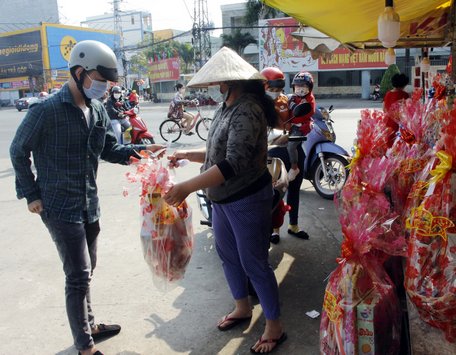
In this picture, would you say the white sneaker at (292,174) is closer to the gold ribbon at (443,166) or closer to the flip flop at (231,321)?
the flip flop at (231,321)

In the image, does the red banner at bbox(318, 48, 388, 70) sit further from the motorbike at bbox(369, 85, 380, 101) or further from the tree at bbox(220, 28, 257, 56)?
the tree at bbox(220, 28, 257, 56)

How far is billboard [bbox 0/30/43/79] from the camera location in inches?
1791

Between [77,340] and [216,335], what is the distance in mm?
873

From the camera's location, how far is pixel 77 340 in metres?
2.46

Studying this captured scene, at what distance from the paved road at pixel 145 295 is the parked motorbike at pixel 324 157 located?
62 centimetres

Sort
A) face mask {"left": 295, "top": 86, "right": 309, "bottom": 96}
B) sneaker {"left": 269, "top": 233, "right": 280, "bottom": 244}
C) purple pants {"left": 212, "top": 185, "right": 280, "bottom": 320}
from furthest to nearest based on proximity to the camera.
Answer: face mask {"left": 295, "top": 86, "right": 309, "bottom": 96} < sneaker {"left": 269, "top": 233, "right": 280, "bottom": 244} < purple pants {"left": 212, "top": 185, "right": 280, "bottom": 320}

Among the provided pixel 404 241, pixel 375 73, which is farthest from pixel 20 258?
pixel 375 73

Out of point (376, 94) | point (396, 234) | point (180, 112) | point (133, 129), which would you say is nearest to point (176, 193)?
point (396, 234)

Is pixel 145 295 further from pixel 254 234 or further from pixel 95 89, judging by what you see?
pixel 95 89

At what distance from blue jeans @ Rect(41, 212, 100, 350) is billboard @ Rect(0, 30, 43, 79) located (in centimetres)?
4831

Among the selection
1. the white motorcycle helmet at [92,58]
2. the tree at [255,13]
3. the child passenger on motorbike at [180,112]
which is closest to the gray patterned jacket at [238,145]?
the white motorcycle helmet at [92,58]

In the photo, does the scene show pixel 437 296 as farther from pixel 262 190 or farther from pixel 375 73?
pixel 375 73

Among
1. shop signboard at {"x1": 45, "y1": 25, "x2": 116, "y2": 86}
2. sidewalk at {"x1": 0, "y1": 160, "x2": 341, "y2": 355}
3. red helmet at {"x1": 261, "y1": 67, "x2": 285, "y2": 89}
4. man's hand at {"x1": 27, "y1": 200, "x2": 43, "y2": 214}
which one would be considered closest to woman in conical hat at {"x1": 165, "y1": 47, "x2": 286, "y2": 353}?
sidewalk at {"x1": 0, "y1": 160, "x2": 341, "y2": 355}

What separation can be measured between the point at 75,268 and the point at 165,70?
43.2m
